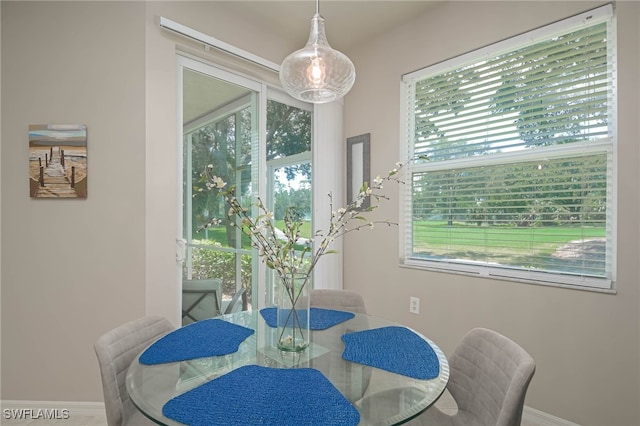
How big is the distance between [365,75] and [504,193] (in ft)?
5.28

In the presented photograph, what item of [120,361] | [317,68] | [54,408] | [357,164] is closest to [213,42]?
[317,68]

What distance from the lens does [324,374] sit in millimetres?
1094

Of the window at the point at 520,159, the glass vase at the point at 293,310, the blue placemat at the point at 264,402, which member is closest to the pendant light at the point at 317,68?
the window at the point at 520,159

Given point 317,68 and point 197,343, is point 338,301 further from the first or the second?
point 317,68

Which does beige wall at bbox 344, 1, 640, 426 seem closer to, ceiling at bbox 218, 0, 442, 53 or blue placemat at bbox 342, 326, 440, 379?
ceiling at bbox 218, 0, 442, 53

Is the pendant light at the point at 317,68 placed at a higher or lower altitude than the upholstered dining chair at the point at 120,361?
higher

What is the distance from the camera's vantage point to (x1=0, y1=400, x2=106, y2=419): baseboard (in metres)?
2.11

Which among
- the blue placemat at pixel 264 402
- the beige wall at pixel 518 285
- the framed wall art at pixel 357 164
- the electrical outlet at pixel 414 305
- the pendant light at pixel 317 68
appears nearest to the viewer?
the blue placemat at pixel 264 402

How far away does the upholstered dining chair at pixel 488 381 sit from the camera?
989 millimetres

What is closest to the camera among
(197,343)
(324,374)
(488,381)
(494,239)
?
(324,374)

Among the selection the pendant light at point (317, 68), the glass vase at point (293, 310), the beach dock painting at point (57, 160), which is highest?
the pendant light at point (317, 68)

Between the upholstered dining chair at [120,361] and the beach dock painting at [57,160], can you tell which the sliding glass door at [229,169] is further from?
the upholstered dining chair at [120,361]

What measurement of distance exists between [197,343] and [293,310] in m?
0.39

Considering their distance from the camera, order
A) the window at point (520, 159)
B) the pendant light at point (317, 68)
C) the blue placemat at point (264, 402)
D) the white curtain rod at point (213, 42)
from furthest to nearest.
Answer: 1. the white curtain rod at point (213, 42)
2. the window at point (520, 159)
3. the pendant light at point (317, 68)
4. the blue placemat at point (264, 402)
